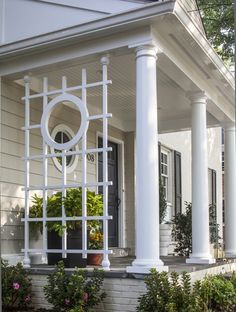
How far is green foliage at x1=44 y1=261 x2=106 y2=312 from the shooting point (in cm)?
543

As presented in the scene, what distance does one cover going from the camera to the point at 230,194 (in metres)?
9.75

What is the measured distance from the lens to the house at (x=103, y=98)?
229 inches

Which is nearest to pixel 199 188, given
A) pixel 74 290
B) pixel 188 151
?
pixel 74 290

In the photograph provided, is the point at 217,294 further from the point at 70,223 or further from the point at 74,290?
the point at 70,223

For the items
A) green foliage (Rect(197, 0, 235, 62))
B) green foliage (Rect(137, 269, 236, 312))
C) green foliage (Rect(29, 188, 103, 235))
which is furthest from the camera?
green foliage (Rect(197, 0, 235, 62))

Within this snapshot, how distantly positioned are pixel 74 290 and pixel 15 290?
2.87ft

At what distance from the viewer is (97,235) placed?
7234mm

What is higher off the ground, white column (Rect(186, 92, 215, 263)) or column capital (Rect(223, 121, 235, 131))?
column capital (Rect(223, 121, 235, 131))

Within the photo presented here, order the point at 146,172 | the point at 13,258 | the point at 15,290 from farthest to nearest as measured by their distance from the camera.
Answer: the point at 13,258, the point at 15,290, the point at 146,172

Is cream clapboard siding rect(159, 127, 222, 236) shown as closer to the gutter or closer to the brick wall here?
the gutter

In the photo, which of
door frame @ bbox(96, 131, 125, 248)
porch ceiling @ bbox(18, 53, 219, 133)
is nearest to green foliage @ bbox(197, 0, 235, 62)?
porch ceiling @ bbox(18, 53, 219, 133)

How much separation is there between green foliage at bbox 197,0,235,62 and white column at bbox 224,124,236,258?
5.00 m

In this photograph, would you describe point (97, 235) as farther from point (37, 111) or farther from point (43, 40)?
point (43, 40)

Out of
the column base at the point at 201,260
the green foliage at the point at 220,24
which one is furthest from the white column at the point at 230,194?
the green foliage at the point at 220,24
